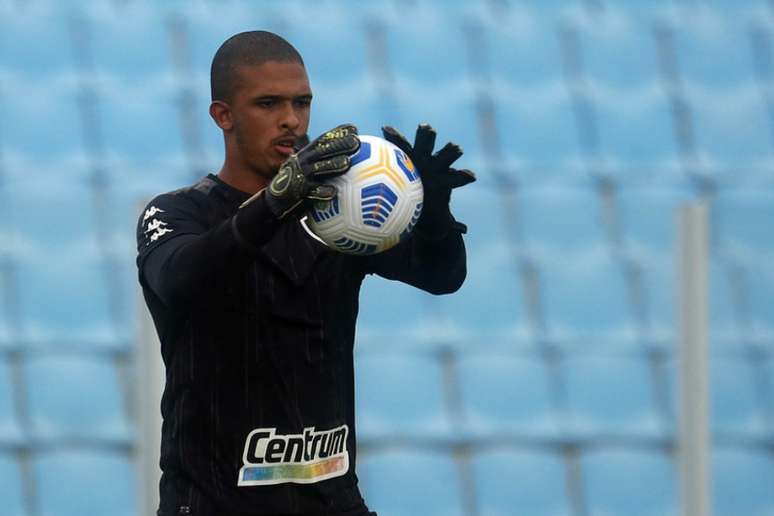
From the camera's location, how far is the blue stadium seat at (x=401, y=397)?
6852 mm

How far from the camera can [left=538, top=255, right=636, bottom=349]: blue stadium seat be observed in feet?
24.7

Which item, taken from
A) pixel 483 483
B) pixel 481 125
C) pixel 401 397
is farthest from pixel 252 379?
pixel 481 125

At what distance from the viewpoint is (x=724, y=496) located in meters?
7.10

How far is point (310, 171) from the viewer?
240 cm

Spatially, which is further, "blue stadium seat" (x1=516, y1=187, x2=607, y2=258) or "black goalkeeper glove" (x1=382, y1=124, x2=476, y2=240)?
"blue stadium seat" (x1=516, y1=187, x2=607, y2=258)

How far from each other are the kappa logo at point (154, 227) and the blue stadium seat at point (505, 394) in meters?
4.48

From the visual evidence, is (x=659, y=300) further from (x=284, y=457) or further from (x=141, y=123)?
(x=284, y=457)

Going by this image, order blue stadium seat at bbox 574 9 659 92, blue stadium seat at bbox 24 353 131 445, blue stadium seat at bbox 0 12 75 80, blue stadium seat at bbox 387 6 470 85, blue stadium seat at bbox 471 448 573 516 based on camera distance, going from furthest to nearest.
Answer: blue stadium seat at bbox 574 9 659 92, blue stadium seat at bbox 387 6 470 85, blue stadium seat at bbox 0 12 75 80, blue stadium seat at bbox 471 448 573 516, blue stadium seat at bbox 24 353 131 445

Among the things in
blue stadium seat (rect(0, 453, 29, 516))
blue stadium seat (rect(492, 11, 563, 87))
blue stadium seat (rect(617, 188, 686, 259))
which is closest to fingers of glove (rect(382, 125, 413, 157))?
blue stadium seat (rect(0, 453, 29, 516))

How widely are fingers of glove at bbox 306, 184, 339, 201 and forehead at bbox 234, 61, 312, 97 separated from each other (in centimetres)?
28

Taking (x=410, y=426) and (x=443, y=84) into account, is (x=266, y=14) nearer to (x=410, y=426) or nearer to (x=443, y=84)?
(x=443, y=84)

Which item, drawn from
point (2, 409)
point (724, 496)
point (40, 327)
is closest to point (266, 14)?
point (40, 327)

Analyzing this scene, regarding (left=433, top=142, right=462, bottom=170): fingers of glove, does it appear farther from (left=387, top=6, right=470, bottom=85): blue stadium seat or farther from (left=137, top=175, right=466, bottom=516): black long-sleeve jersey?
(left=387, top=6, right=470, bottom=85): blue stadium seat

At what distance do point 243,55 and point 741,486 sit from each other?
5.18 meters
